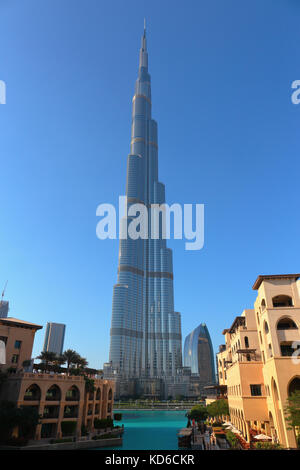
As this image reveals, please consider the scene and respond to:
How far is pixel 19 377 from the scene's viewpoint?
4528cm

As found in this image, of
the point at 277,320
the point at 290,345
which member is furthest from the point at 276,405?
the point at 277,320

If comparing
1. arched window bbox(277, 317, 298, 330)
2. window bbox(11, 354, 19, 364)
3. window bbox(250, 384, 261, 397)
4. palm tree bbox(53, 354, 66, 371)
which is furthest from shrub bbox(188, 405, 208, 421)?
window bbox(11, 354, 19, 364)

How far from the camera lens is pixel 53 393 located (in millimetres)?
49188

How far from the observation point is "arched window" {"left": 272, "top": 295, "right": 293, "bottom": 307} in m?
43.1

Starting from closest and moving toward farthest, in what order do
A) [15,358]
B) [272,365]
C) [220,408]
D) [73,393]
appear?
A: [272,365], [15,358], [73,393], [220,408]

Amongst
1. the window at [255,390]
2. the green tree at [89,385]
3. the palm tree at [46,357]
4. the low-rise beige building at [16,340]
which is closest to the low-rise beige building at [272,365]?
the window at [255,390]

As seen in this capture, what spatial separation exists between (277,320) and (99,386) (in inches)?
1590

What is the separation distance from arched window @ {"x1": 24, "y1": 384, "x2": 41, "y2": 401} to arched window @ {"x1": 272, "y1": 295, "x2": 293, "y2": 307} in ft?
Result: 124

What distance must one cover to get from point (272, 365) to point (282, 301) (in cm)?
964

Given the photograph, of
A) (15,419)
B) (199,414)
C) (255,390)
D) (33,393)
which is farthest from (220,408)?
(15,419)

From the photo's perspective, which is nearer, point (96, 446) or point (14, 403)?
point (14, 403)

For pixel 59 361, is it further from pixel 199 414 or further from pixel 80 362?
pixel 199 414

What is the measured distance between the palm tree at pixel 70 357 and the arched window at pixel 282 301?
42330 mm
